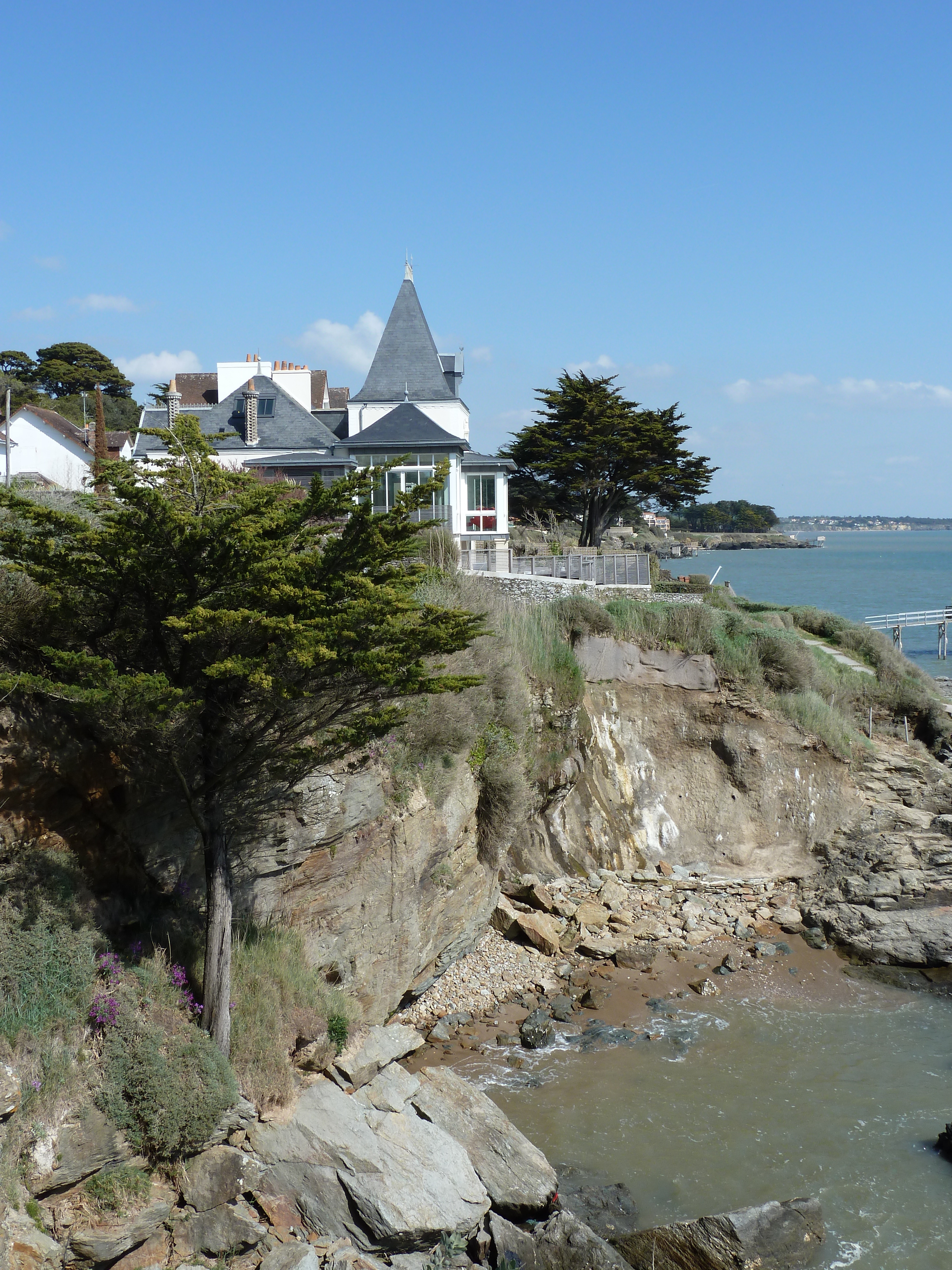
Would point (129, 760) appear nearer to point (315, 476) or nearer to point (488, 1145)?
point (315, 476)

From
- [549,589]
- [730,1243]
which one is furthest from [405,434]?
[730,1243]

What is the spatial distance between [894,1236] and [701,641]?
14.4 meters

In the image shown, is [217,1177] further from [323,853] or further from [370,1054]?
[323,853]

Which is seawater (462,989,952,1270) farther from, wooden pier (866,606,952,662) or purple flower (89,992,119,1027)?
wooden pier (866,606,952,662)

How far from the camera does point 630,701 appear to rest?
22500mm

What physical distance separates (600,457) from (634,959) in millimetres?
25091

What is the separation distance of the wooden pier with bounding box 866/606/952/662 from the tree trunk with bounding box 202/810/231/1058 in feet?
146

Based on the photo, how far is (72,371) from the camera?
201ft

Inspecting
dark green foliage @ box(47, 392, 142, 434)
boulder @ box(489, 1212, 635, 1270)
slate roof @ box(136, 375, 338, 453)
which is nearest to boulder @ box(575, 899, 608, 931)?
boulder @ box(489, 1212, 635, 1270)

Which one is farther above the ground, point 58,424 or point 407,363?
point 407,363

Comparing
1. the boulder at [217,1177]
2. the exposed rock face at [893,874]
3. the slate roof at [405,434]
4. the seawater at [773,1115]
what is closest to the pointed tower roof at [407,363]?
the slate roof at [405,434]

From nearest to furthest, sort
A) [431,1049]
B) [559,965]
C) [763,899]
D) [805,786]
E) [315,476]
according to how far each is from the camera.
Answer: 1. [315,476]
2. [431,1049]
3. [559,965]
4. [763,899]
5. [805,786]

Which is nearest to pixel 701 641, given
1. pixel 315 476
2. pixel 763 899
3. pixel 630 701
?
pixel 630 701

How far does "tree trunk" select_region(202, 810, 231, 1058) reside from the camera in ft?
31.4
